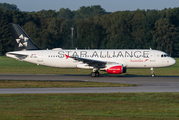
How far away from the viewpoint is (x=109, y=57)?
39.3m

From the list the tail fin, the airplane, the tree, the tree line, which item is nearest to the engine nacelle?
the airplane

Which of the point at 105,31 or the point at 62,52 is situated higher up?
the point at 105,31

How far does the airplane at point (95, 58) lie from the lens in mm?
38469

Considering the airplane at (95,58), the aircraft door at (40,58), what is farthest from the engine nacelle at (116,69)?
the aircraft door at (40,58)

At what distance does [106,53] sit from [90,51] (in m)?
2.44

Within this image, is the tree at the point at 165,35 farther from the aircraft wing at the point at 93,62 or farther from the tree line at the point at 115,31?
the aircraft wing at the point at 93,62
